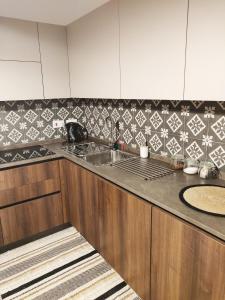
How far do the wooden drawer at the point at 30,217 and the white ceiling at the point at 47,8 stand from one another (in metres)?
1.52

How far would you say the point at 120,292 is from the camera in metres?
1.68

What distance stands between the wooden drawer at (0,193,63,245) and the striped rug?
0.51ft

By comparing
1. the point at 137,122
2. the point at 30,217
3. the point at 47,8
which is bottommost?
the point at 30,217

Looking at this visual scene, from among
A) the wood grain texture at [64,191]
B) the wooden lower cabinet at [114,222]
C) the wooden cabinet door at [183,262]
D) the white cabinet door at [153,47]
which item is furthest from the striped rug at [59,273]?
the white cabinet door at [153,47]

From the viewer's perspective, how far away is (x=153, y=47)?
4.70 feet

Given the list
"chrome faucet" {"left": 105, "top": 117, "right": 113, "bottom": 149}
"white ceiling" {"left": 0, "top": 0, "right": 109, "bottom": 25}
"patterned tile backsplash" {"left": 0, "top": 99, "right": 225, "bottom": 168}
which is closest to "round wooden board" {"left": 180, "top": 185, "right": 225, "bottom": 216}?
"patterned tile backsplash" {"left": 0, "top": 99, "right": 225, "bottom": 168}

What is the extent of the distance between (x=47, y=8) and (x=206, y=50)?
45.1 inches

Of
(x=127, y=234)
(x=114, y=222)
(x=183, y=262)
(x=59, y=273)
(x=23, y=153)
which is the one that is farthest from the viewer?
(x=23, y=153)

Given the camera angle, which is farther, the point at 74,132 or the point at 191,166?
the point at 74,132

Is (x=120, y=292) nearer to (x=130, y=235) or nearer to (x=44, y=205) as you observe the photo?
(x=130, y=235)

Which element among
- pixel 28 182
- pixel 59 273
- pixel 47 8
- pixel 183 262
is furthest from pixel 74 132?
pixel 183 262

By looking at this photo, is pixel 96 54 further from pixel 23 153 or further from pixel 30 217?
pixel 30 217

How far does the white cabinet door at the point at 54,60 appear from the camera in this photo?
7.28ft

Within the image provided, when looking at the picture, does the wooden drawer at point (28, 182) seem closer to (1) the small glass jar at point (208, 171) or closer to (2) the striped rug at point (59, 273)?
(2) the striped rug at point (59, 273)
